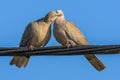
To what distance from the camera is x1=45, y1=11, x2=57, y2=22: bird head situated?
12.2 meters

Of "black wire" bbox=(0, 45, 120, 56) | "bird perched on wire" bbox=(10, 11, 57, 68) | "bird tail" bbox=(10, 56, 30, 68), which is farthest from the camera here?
"bird perched on wire" bbox=(10, 11, 57, 68)

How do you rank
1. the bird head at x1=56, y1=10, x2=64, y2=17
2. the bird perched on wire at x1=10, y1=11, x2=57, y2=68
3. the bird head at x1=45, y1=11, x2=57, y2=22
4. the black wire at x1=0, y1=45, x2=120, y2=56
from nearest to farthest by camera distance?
1. the black wire at x1=0, y1=45, x2=120, y2=56
2. the bird perched on wire at x1=10, y1=11, x2=57, y2=68
3. the bird head at x1=45, y1=11, x2=57, y2=22
4. the bird head at x1=56, y1=10, x2=64, y2=17

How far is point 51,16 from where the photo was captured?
1243 centimetres

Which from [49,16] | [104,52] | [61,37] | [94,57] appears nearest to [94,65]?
[94,57]

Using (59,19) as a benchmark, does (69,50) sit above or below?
below

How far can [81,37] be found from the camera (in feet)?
39.2

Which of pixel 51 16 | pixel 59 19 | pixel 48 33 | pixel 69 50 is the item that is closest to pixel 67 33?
pixel 48 33

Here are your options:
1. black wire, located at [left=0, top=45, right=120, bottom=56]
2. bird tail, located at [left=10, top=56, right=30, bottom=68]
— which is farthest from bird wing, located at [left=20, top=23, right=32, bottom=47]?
black wire, located at [left=0, top=45, right=120, bottom=56]

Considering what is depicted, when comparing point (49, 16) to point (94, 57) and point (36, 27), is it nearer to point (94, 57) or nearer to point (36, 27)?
point (36, 27)

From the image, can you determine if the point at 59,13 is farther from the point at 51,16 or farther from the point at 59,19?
the point at 59,19

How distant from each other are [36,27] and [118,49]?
4.49 metres

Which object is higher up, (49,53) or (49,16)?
(49,16)

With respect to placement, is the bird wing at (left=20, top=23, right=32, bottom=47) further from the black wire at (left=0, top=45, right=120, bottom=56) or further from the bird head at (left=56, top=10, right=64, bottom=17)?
the black wire at (left=0, top=45, right=120, bottom=56)

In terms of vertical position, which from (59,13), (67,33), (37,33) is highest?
(59,13)
